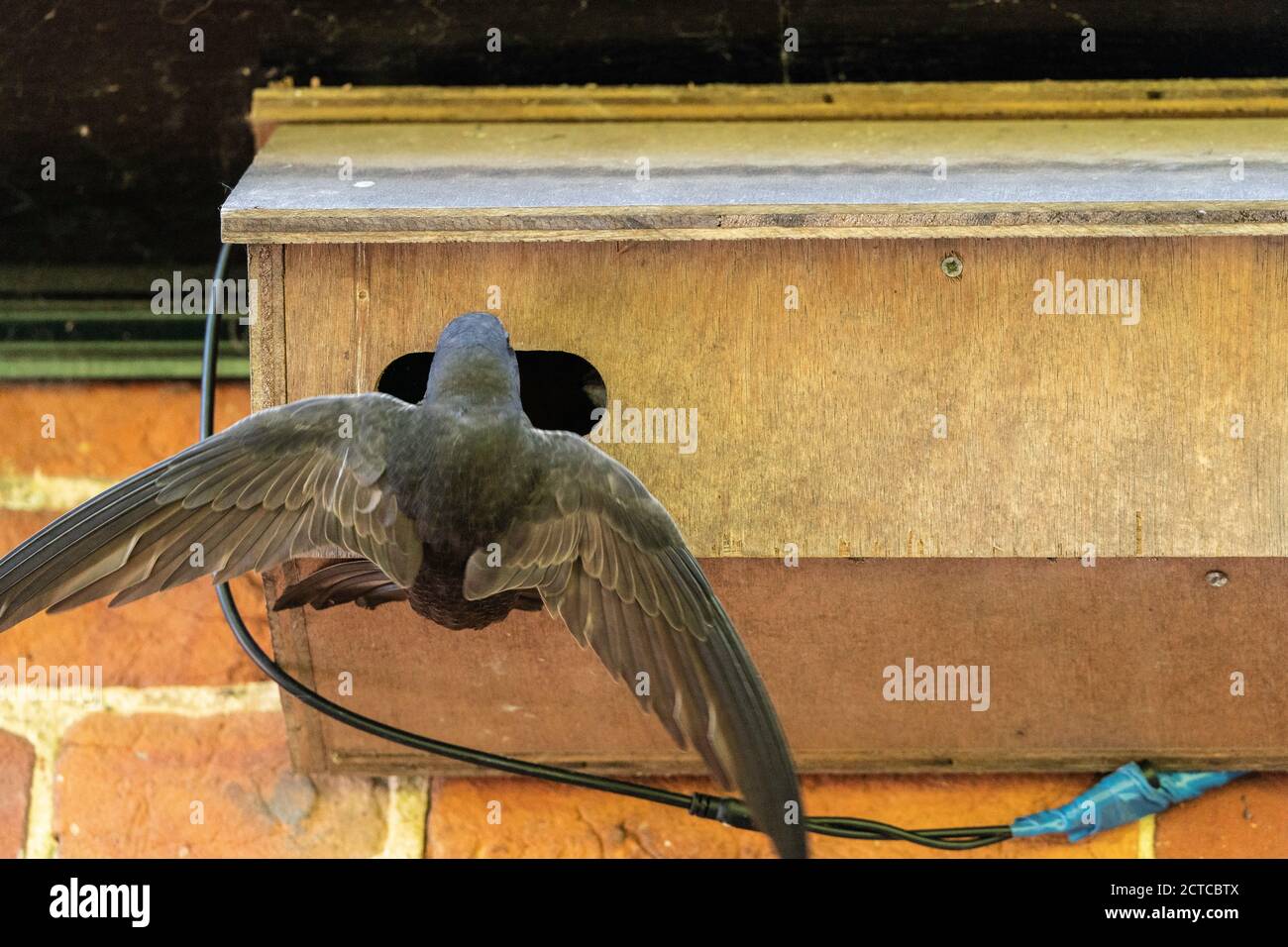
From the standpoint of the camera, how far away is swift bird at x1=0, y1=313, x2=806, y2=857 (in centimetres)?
86

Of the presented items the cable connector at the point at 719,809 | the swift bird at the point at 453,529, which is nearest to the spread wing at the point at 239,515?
the swift bird at the point at 453,529

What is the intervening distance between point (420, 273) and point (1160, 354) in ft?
1.36

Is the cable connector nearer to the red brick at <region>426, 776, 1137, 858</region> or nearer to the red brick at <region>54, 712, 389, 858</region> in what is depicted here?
the red brick at <region>426, 776, 1137, 858</region>

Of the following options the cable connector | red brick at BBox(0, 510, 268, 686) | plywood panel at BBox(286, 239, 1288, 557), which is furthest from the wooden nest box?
red brick at BBox(0, 510, 268, 686)

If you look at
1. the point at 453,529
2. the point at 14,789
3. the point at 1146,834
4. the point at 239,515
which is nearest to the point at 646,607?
the point at 453,529

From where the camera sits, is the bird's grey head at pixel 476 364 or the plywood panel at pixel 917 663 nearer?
the bird's grey head at pixel 476 364

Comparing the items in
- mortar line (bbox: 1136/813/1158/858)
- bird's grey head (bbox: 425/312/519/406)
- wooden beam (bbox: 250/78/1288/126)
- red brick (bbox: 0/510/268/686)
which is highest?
wooden beam (bbox: 250/78/1288/126)

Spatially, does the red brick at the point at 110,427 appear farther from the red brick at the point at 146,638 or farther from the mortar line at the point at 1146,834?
the mortar line at the point at 1146,834

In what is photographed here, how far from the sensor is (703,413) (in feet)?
3.13

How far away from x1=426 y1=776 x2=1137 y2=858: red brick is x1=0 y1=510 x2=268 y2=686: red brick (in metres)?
0.19

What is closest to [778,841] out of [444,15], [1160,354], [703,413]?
[703,413]

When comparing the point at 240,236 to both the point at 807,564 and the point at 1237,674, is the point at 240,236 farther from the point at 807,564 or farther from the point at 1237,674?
the point at 1237,674

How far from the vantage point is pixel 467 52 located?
45.5 inches

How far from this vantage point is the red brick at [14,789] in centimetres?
123
